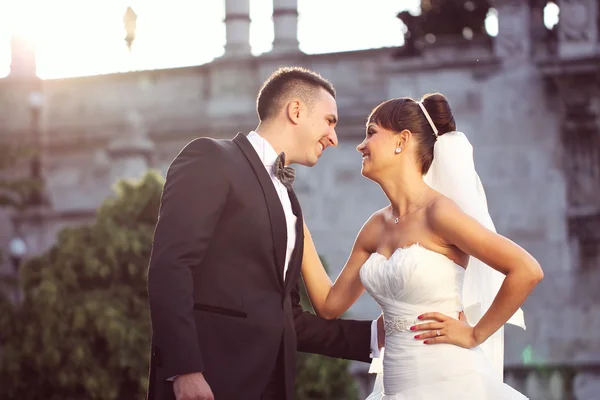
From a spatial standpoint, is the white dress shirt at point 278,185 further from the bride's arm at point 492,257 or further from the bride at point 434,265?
the bride's arm at point 492,257

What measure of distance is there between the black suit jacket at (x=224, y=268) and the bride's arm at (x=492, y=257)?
876mm

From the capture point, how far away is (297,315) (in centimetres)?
662

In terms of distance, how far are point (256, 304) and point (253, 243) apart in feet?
1.04

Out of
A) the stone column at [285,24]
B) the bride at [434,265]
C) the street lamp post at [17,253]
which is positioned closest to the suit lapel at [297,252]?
the bride at [434,265]

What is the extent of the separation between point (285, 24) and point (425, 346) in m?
15.5

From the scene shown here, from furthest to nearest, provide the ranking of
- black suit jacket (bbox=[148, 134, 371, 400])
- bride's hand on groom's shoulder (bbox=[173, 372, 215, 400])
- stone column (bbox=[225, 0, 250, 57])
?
stone column (bbox=[225, 0, 250, 57]) < black suit jacket (bbox=[148, 134, 371, 400]) < bride's hand on groom's shoulder (bbox=[173, 372, 215, 400])

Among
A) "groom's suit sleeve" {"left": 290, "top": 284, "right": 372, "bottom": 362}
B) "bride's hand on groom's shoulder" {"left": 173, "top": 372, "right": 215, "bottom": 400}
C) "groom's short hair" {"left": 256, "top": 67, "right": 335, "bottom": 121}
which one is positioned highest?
"groom's short hair" {"left": 256, "top": 67, "right": 335, "bottom": 121}

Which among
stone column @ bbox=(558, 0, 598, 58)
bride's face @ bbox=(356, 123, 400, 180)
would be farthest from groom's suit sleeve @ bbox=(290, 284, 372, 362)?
stone column @ bbox=(558, 0, 598, 58)

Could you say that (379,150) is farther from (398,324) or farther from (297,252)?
(398,324)

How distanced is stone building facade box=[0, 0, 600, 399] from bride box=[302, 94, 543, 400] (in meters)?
11.6

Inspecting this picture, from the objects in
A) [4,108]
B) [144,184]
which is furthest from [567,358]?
[4,108]

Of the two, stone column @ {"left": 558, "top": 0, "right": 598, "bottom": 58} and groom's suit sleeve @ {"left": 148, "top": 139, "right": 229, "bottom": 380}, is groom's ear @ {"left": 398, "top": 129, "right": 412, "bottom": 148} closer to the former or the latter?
groom's suit sleeve @ {"left": 148, "top": 139, "right": 229, "bottom": 380}

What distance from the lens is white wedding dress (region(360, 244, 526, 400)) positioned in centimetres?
598

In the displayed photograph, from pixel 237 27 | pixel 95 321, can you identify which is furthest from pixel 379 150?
pixel 237 27
